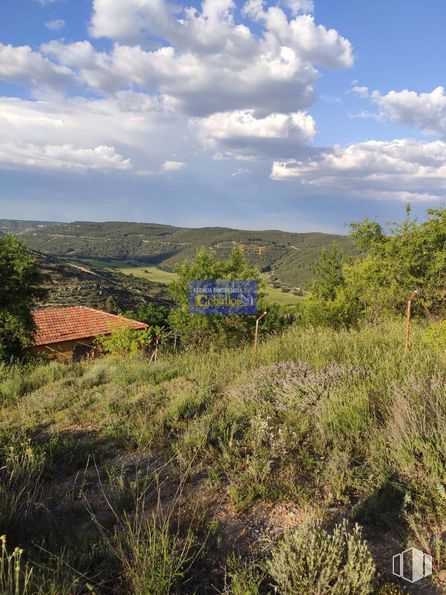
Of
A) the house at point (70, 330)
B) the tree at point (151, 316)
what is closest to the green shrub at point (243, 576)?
the house at point (70, 330)

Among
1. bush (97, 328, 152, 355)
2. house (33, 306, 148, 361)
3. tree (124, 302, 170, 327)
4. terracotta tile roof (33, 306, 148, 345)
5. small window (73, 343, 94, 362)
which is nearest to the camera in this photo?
bush (97, 328, 152, 355)

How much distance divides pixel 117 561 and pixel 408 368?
3.93m

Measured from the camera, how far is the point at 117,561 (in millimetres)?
2352

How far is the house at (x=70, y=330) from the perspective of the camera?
2950 cm

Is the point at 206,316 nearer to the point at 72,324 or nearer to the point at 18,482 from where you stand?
the point at 72,324

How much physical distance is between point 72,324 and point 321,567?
113 feet

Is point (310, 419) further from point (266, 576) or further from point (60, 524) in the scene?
point (60, 524)

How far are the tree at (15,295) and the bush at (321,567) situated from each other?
68.8 feet

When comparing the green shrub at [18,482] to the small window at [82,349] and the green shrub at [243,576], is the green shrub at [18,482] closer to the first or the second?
the green shrub at [243,576]

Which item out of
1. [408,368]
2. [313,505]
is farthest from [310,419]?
[408,368]

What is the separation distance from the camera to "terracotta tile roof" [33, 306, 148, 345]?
101 ft

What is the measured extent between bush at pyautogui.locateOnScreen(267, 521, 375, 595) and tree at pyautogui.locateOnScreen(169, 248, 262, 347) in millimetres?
22908

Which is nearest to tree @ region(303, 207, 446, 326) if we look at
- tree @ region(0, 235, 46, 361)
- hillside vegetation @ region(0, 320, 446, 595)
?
hillside vegetation @ region(0, 320, 446, 595)

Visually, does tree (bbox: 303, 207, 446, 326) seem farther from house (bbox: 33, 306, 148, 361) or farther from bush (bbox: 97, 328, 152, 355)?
house (bbox: 33, 306, 148, 361)
